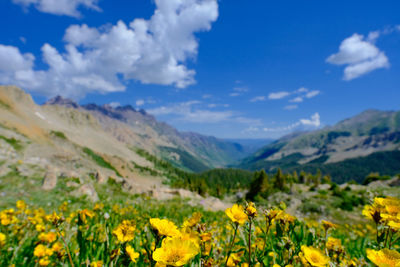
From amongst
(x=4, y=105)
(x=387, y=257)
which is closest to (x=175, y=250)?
(x=387, y=257)

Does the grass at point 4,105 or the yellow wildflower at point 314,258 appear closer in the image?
the yellow wildflower at point 314,258

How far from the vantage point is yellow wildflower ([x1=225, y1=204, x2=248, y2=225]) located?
5.69 ft

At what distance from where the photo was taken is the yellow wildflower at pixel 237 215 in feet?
5.69

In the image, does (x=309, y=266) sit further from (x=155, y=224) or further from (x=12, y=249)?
(x=12, y=249)

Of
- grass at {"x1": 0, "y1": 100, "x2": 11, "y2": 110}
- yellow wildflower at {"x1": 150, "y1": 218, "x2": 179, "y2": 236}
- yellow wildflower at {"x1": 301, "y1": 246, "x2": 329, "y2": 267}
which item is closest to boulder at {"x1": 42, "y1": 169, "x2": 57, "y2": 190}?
yellow wildflower at {"x1": 150, "y1": 218, "x2": 179, "y2": 236}

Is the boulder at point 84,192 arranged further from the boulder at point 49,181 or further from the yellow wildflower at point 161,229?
the yellow wildflower at point 161,229

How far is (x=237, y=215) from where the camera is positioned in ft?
6.00

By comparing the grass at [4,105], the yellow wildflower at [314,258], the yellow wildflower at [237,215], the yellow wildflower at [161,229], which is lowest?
the yellow wildflower at [314,258]

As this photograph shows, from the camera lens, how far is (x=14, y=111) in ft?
355

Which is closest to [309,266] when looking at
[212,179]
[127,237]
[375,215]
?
[375,215]

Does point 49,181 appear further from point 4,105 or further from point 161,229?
point 4,105

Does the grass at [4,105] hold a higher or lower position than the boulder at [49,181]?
higher

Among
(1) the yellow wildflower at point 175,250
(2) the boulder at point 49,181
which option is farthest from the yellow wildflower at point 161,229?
(2) the boulder at point 49,181

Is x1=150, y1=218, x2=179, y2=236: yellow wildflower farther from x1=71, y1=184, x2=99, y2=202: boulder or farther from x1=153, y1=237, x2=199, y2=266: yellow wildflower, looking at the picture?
x1=71, y1=184, x2=99, y2=202: boulder
